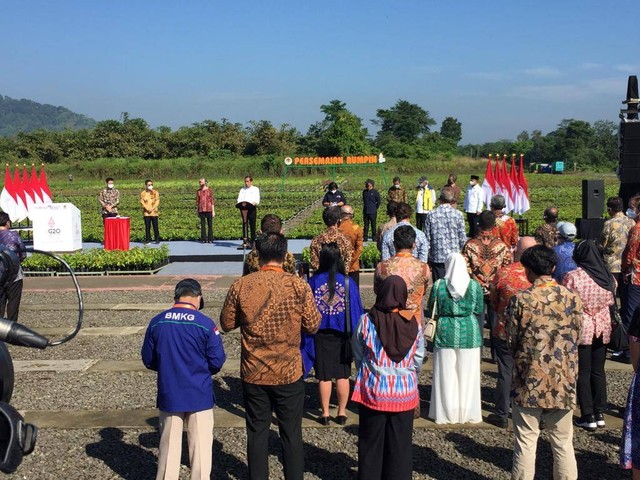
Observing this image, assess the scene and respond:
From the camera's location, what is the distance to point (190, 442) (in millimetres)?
4605

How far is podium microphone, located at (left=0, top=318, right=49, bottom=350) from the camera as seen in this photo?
7.80 ft

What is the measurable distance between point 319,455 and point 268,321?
152 centimetres

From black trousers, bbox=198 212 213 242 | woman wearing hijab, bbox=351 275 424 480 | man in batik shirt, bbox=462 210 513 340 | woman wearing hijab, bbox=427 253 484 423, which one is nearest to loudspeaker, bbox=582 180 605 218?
man in batik shirt, bbox=462 210 513 340

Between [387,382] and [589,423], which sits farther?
[589,423]

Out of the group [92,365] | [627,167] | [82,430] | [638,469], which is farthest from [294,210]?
[638,469]

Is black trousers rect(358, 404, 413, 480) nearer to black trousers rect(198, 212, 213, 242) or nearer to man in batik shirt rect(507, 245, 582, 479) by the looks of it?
man in batik shirt rect(507, 245, 582, 479)

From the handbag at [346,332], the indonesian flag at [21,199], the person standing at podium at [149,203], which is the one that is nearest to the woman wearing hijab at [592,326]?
the handbag at [346,332]

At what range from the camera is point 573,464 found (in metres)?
4.56

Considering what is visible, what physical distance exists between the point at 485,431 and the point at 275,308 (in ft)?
7.98

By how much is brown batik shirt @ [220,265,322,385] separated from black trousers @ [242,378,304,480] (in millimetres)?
74

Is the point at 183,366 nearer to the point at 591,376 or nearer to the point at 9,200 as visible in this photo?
the point at 591,376

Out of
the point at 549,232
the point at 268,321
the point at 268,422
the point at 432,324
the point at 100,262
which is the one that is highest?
the point at 549,232

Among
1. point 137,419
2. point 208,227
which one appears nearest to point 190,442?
point 137,419

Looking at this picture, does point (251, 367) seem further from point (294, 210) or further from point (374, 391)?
point (294, 210)
